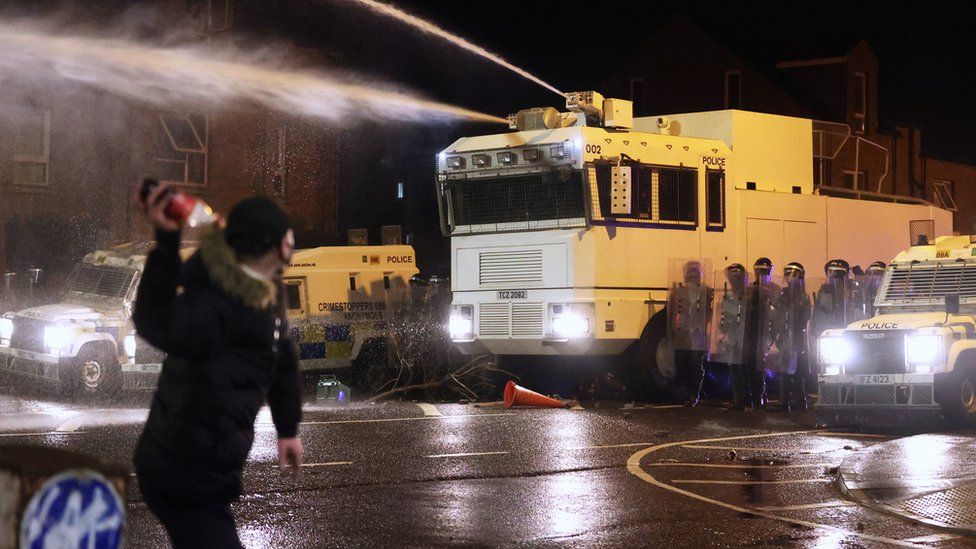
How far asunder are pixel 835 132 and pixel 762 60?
2324cm

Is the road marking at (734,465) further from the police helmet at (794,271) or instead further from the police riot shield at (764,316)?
the police helmet at (794,271)

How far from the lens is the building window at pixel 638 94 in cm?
4622

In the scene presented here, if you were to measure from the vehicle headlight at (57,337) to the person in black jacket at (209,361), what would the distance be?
16.5 m

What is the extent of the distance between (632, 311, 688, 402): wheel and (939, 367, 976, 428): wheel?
5169 millimetres

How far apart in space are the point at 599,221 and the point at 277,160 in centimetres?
1741

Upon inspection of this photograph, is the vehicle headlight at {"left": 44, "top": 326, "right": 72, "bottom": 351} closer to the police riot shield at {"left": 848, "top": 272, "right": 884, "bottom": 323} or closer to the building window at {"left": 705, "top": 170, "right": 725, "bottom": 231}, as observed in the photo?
the building window at {"left": 705, "top": 170, "right": 725, "bottom": 231}

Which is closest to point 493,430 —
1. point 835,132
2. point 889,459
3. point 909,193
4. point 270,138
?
point 889,459

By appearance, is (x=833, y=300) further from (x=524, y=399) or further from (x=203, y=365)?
(x=203, y=365)

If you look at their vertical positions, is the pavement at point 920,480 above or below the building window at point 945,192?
below

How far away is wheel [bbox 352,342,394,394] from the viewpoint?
22.0 metres

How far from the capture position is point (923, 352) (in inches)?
585

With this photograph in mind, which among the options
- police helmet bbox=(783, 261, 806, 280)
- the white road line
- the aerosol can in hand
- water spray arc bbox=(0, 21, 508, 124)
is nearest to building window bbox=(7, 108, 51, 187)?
water spray arc bbox=(0, 21, 508, 124)

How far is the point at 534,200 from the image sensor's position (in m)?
19.3

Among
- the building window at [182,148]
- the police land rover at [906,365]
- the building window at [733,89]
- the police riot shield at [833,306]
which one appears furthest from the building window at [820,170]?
the building window at [733,89]
